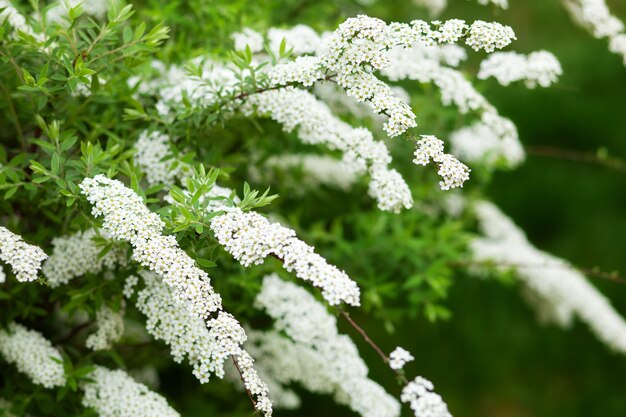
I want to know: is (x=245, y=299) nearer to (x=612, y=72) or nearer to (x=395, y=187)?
(x=395, y=187)

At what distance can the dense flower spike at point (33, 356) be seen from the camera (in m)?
2.15

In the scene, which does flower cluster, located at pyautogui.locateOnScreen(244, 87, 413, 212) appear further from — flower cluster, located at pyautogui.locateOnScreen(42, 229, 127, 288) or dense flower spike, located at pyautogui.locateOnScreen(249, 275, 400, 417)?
flower cluster, located at pyautogui.locateOnScreen(42, 229, 127, 288)

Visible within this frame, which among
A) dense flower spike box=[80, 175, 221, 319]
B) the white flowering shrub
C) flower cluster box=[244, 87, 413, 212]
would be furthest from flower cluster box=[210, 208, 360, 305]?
flower cluster box=[244, 87, 413, 212]

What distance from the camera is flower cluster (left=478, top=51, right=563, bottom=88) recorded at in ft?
8.27

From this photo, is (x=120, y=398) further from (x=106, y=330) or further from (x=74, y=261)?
(x=74, y=261)

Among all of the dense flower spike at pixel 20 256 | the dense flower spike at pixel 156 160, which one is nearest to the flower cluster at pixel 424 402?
the dense flower spike at pixel 20 256

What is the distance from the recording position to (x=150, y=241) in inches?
69.2

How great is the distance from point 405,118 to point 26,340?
135cm

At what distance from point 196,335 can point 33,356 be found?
23.4 inches

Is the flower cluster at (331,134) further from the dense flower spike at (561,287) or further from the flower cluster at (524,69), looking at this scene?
the dense flower spike at (561,287)

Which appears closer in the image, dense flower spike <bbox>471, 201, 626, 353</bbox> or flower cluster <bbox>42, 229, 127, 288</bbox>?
flower cluster <bbox>42, 229, 127, 288</bbox>

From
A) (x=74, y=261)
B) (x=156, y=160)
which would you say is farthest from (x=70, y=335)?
(x=156, y=160)

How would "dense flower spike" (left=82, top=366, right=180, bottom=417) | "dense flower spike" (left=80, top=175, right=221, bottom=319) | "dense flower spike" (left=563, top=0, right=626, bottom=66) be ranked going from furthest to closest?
"dense flower spike" (left=563, top=0, right=626, bottom=66)
"dense flower spike" (left=82, top=366, right=180, bottom=417)
"dense flower spike" (left=80, top=175, right=221, bottom=319)

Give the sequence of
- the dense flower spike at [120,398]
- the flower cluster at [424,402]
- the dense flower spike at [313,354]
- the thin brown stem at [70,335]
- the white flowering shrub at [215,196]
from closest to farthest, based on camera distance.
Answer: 1. the flower cluster at [424,402]
2. the white flowering shrub at [215,196]
3. the dense flower spike at [120,398]
4. the dense flower spike at [313,354]
5. the thin brown stem at [70,335]
